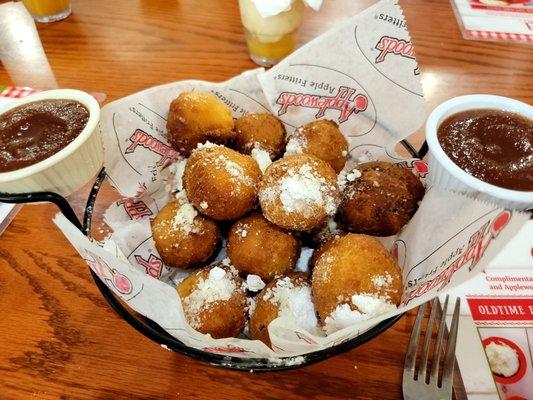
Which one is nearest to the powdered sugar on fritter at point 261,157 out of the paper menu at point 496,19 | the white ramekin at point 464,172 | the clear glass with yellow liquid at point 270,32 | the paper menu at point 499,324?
the white ramekin at point 464,172

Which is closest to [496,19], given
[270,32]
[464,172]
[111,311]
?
[270,32]

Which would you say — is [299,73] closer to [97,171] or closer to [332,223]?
[332,223]

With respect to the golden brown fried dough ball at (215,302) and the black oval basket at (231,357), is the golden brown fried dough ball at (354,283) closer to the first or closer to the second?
the black oval basket at (231,357)

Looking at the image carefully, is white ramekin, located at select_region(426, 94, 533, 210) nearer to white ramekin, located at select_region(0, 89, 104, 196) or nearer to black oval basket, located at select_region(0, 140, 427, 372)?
black oval basket, located at select_region(0, 140, 427, 372)

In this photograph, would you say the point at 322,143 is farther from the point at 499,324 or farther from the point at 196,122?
the point at 499,324

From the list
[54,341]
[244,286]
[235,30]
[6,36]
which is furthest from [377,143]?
[6,36]

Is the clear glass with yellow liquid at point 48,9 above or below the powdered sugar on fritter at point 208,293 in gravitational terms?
above

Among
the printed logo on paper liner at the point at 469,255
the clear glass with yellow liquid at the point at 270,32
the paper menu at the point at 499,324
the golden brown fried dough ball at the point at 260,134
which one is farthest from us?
the clear glass with yellow liquid at the point at 270,32
